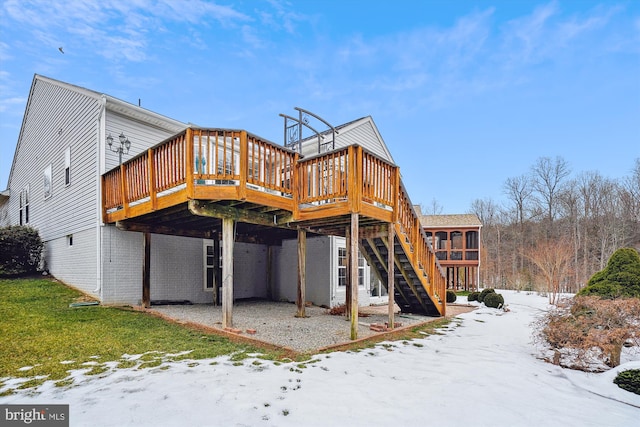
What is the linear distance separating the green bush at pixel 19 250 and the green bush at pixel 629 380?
1610 cm

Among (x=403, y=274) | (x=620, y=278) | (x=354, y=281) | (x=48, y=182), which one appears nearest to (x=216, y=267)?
(x=403, y=274)

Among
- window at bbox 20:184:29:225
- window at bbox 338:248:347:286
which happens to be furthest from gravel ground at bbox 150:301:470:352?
window at bbox 20:184:29:225

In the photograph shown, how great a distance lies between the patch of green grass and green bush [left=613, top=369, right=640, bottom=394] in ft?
15.3

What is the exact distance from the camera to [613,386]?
468 cm

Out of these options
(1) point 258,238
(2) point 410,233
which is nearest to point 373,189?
(2) point 410,233

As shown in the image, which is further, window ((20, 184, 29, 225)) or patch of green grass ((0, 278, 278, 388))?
window ((20, 184, 29, 225))

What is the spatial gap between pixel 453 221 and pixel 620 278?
15032 millimetres

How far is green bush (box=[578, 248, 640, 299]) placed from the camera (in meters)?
7.52

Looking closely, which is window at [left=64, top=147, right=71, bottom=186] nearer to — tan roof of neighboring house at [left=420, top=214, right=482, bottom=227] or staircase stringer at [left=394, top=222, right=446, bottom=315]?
staircase stringer at [left=394, top=222, right=446, bottom=315]

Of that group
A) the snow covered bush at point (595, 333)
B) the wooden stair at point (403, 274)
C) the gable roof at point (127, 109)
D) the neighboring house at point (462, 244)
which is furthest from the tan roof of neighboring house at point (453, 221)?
the snow covered bush at point (595, 333)

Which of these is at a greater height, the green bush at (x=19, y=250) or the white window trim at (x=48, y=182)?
the white window trim at (x=48, y=182)

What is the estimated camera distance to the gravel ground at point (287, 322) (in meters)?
6.32

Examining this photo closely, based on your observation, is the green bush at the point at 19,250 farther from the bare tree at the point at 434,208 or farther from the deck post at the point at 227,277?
the bare tree at the point at 434,208

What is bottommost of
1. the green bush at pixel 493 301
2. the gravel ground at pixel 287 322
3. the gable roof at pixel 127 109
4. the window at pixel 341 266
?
the green bush at pixel 493 301
